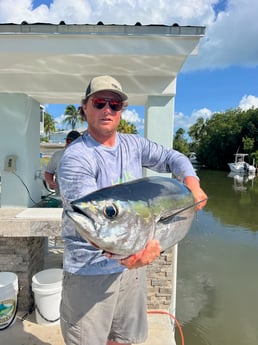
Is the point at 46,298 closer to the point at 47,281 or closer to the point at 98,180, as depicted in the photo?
the point at 47,281

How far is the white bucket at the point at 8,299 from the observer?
9.32ft

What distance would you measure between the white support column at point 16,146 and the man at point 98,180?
2.42 m

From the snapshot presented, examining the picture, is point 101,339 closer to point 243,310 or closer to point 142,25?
point 142,25

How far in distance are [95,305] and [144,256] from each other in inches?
22.8

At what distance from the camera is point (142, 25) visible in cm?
305

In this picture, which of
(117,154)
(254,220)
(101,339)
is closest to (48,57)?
(117,154)

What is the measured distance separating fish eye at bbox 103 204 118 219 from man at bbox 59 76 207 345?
0.30 m

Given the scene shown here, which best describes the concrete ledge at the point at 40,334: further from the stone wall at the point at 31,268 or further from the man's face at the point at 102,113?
the man's face at the point at 102,113

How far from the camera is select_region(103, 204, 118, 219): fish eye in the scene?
3.67 ft

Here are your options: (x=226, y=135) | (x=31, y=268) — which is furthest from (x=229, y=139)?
(x=31, y=268)

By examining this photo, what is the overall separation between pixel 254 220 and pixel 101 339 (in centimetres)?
1390

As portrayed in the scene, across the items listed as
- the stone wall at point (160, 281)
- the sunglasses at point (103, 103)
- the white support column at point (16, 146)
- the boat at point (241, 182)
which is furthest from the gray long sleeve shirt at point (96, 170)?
the boat at point (241, 182)

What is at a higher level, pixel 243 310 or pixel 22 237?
pixel 22 237

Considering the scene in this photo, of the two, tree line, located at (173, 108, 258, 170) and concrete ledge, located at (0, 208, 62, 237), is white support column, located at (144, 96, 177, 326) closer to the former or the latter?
concrete ledge, located at (0, 208, 62, 237)
